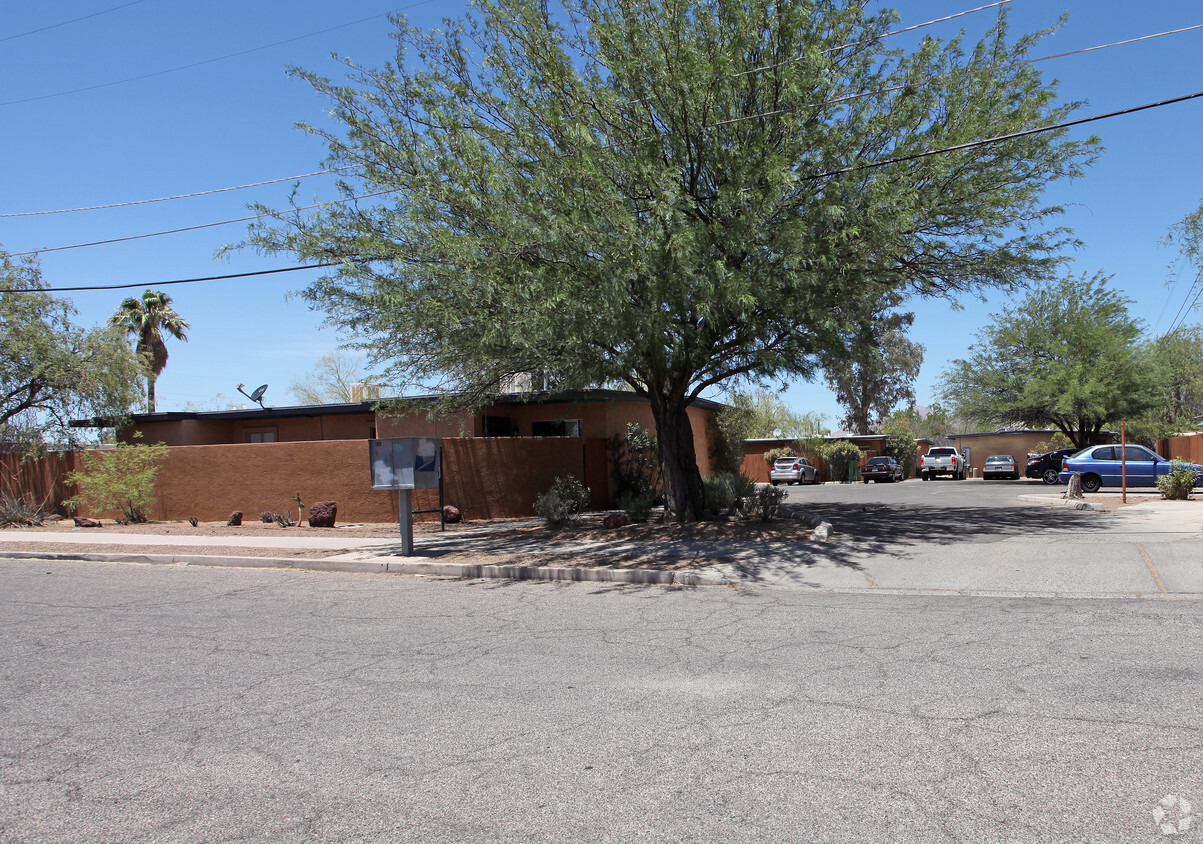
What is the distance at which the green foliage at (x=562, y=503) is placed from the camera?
17656 mm

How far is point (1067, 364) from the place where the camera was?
36.1 m

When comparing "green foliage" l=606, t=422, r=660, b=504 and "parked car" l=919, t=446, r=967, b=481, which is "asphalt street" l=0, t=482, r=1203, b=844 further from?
"parked car" l=919, t=446, r=967, b=481

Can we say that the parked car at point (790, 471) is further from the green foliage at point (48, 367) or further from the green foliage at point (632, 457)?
the green foliage at point (48, 367)

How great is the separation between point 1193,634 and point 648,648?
15.9 feet

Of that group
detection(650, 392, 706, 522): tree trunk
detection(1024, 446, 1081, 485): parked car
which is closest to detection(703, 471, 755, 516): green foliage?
detection(650, 392, 706, 522): tree trunk

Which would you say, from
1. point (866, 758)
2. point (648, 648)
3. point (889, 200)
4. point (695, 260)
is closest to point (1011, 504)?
point (889, 200)

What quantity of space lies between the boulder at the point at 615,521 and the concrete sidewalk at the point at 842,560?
7.15ft

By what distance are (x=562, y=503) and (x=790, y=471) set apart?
27261 mm

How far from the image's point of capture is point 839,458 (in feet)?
159

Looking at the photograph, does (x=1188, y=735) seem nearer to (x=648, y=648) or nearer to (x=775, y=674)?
(x=775, y=674)

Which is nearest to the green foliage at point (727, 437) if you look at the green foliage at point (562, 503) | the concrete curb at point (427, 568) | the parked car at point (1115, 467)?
the green foliage at point (562, 503)

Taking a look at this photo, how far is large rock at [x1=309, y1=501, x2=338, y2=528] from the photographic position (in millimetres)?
19203

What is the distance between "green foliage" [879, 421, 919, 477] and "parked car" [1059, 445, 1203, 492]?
81.4ft

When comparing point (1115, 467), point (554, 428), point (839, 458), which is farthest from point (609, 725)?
point (839, 458)
